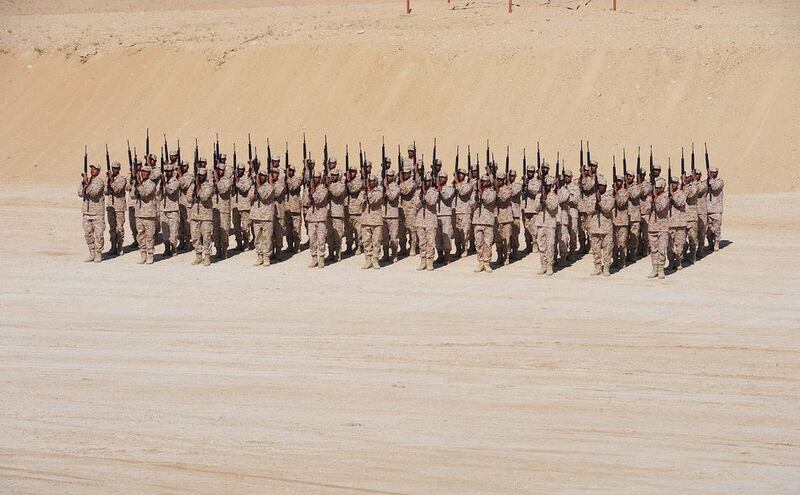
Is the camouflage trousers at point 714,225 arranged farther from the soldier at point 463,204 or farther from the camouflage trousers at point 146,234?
the camouflage trousers at point 146,234

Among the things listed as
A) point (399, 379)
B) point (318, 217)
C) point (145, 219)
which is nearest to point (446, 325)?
point (399, 379)

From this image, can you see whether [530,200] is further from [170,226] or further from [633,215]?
[170,226]

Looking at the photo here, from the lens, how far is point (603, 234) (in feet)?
66.8

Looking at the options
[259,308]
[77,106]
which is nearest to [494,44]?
[77,106]

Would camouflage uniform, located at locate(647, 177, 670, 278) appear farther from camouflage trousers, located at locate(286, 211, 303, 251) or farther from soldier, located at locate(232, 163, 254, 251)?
soldier, located at locate(232, 163, 254, 251)

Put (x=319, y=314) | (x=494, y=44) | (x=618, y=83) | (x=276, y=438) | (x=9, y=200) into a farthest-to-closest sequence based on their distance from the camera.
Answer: (x=494, y=44) < (x=618, y=83) < (x=9, y=200) < (x=319, y=314) < (x=276, y=438)

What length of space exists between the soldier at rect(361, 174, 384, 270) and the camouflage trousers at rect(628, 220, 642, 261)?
11.2 ft

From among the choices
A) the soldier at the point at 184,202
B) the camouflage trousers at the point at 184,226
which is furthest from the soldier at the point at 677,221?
the camouflage trousers at the point at 184,226

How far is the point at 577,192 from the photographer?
21422 mm

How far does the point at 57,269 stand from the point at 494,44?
17986mm

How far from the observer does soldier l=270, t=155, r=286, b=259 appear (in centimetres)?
2180

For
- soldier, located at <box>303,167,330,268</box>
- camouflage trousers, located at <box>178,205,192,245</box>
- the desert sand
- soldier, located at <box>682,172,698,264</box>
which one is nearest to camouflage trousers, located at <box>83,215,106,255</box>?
the desert sand

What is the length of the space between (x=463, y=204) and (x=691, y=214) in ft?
10.3

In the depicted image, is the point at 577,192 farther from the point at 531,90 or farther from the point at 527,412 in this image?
the point at 531,90
